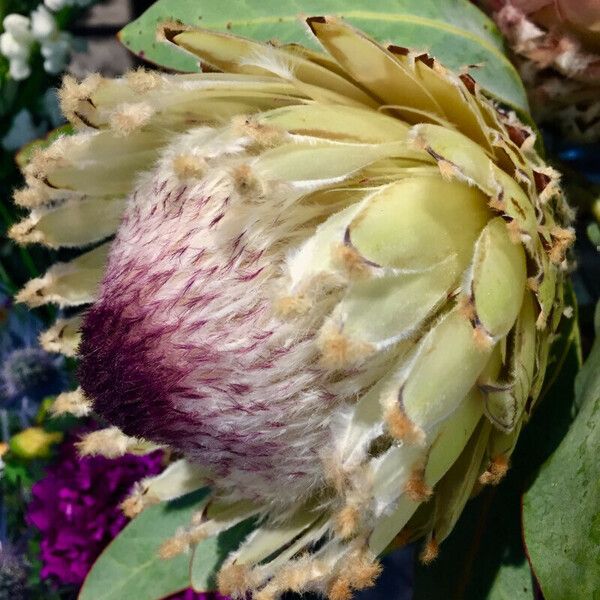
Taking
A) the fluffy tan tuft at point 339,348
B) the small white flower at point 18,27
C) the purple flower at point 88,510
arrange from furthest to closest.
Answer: the small white flower at point 18,27, the purple flower at point 88,510, the fluffy tan tuft at point 339,348

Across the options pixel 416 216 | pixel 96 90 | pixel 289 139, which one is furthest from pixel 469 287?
pixel 96 90

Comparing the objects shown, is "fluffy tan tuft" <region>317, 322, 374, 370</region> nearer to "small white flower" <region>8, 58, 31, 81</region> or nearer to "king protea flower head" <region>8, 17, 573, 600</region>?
"king protea flower head" <region>8, 17, 573, 600</region>

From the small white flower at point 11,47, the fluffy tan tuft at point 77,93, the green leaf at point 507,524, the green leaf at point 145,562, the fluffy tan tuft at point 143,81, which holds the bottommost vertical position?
the green leaf at point 145,562

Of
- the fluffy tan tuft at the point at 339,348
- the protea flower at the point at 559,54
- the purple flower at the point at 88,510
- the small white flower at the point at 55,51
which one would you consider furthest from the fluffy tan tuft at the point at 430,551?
the small white flower at the point at 55,51

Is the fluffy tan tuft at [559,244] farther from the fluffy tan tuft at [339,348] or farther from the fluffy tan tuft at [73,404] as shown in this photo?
the fluffy tan tuft at [73,404]

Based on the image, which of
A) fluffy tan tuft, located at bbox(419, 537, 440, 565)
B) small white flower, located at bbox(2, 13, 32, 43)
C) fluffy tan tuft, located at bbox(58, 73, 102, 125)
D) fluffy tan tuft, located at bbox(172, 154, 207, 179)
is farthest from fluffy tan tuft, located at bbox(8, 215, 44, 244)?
small white flower, located at bbox(2, 13, 32, 43)

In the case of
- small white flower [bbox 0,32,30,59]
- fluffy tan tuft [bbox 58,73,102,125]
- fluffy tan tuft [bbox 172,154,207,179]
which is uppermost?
fluffy tan tuft [bbox 58,73,102,125]
